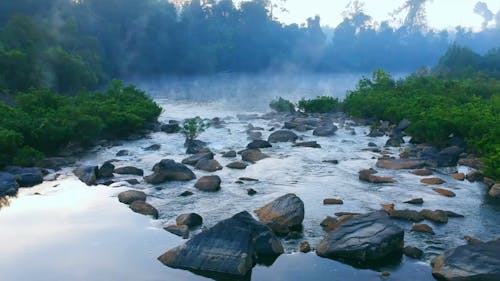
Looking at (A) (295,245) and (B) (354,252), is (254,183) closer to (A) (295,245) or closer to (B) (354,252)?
(A) (295,245)

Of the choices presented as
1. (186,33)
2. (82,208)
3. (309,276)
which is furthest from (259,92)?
(309,276)

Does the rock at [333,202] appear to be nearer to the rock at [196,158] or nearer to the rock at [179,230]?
the rock at [179,230]

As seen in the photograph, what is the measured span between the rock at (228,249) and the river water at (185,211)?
29cm

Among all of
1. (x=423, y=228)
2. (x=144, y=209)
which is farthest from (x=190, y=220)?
(x=423, y=228)

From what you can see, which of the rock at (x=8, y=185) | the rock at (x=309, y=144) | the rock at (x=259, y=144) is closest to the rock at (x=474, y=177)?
the rock at (x=309, y=144)

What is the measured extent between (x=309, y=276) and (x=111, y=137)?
18209 millimetres

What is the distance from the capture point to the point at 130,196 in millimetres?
15305

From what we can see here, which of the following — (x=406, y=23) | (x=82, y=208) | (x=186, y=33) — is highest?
(x=406, y=23)

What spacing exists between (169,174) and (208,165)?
2.17 m

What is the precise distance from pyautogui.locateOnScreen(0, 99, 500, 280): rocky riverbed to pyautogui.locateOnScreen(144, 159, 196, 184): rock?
0.12ft

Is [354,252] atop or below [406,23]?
below

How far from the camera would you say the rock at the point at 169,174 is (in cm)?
1736

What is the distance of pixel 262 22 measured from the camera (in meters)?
100

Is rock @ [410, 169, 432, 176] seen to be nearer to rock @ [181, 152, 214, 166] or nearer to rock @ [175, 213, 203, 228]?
rock @ [181, 152, 214, 166]
